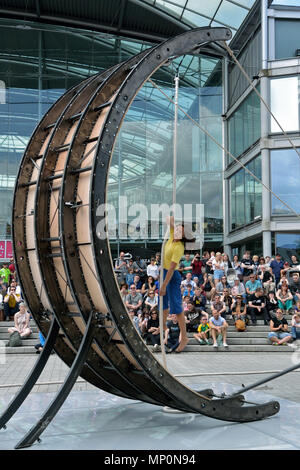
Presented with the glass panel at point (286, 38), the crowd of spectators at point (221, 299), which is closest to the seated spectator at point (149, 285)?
the crowd of spectators at point (221, 299)

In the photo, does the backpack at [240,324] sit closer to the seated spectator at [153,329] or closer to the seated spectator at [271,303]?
the seated spectator at [271,303]

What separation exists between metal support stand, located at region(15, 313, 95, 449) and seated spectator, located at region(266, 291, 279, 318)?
13.7m

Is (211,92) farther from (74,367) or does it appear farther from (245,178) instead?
(74,367)

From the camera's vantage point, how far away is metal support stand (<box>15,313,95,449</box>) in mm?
6296

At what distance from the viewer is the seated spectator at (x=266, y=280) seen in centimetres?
2034

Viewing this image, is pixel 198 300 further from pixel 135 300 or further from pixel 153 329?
pixel 153 329

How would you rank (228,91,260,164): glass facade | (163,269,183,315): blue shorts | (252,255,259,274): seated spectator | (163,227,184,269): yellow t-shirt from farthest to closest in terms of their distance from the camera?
(228,91,260,164): glass facade → (252,255,259,274): seated spectator → (163,269,183,315): blue shorts → (163,227,184,269): yellow t-shirt

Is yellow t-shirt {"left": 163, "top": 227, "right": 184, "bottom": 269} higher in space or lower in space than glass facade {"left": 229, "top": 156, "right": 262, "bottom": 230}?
lower

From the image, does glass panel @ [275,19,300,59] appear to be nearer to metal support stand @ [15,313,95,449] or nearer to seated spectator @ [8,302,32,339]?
seated spectator @ [8,302,32,339]

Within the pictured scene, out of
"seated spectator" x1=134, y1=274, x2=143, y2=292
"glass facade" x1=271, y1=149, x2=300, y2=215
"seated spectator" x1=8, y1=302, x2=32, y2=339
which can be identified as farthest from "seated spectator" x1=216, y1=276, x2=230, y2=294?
"glass facade" x1=271, y1=149, x2=300, y2=215

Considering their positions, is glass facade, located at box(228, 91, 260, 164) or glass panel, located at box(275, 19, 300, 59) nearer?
glass panel, located at box(275, 19, 300, 59)

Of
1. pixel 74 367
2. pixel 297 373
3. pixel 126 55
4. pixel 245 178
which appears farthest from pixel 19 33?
pixel 74 367

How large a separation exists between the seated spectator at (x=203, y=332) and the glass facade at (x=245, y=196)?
11.8 m
